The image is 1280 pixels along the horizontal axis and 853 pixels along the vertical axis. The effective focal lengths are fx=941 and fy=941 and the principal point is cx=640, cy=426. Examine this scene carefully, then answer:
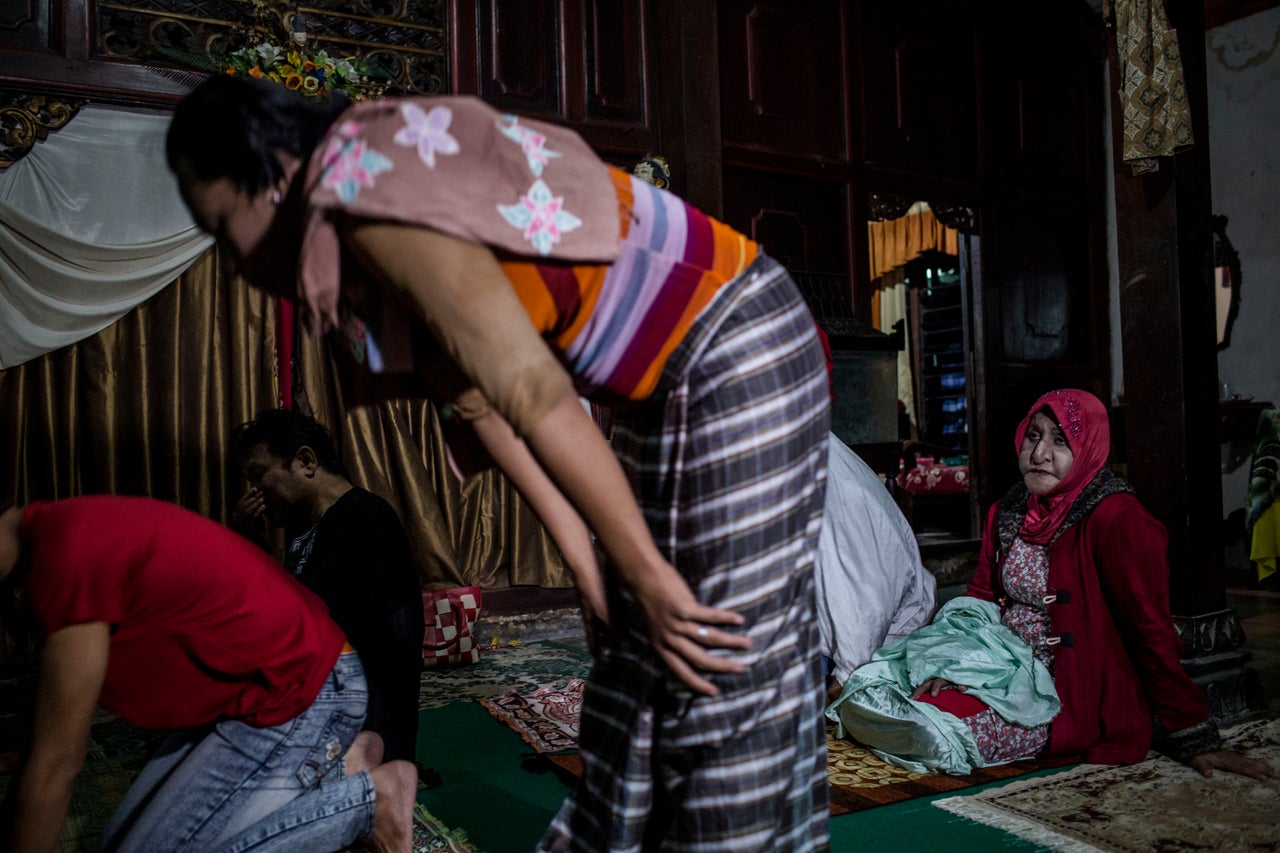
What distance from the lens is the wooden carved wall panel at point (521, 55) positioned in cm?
475

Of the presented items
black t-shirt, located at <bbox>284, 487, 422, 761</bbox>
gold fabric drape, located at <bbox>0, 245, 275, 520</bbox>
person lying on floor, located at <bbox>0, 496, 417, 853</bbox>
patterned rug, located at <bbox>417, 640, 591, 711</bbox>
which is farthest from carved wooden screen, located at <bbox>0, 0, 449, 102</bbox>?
person lying on floor, located at <bbox>0, 496, 417, 853</bbox>

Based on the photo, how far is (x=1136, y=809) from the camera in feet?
7.05

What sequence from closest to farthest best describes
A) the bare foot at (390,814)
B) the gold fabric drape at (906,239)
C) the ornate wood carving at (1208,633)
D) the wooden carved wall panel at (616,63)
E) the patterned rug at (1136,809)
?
the bare foot at (390,814)
the patterned rug at (1136,809)
the ornate wood carving at (1208,633)
the wooden carved wall panel at (616,63)
the gold fabric drape at (906,239)

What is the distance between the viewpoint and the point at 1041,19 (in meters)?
6.56

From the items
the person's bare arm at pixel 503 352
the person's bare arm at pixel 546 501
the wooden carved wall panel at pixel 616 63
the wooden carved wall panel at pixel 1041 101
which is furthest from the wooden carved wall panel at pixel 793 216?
the person's bare arm at pixel 503 352

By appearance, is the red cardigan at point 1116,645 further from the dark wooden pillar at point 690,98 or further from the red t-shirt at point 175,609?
the dark wooden pillar at point 690,98

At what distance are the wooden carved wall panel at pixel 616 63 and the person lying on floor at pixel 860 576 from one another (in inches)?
106

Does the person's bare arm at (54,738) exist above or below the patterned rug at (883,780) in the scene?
above

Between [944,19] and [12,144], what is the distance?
534cm

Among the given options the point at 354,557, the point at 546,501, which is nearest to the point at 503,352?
the point at 546,501

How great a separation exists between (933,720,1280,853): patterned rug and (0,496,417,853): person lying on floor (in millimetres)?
1339

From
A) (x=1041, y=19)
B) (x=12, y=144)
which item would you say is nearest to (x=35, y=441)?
(x=12, y=144)

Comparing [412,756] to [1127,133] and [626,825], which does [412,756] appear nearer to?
[626,825]

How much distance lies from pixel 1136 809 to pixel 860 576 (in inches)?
40.5
